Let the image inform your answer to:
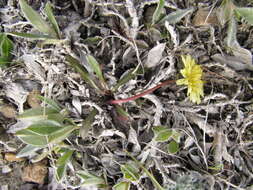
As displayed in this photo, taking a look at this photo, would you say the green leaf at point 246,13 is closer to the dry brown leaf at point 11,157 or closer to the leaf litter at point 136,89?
the leaf litter at point 136,89

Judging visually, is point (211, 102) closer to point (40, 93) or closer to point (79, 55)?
point (79, 55)

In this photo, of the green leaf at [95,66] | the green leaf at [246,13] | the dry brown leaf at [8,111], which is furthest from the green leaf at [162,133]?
the dry brown leaf at [8,111]

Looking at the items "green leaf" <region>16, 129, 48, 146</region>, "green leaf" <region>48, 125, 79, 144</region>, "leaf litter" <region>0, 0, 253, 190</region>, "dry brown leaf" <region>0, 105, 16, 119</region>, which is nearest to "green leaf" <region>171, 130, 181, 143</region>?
"leaf litter" <region>0, 0, 253, 190</region>

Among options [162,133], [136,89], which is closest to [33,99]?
[136,89]

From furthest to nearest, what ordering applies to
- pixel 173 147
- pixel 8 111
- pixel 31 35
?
1. pixel 8 111
2. pixel 173 147
3. pixel 31 35

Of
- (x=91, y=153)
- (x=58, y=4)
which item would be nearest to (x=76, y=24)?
(x=58, y=4)

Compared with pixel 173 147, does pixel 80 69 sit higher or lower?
higher

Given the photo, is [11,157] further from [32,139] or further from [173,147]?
[173,147]
